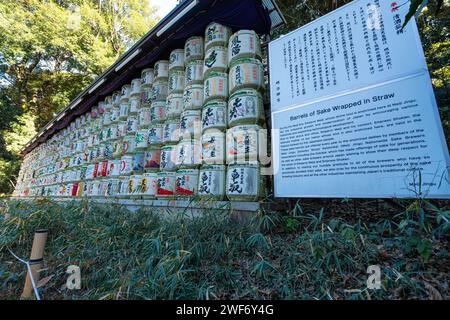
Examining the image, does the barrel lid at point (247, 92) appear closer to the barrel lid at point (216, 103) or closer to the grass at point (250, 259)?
the barrel lid at point (216, 103)

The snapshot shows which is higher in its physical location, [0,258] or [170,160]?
[170,160]

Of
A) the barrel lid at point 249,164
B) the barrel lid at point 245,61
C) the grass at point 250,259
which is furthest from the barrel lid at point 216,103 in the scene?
the grass at point 250,259

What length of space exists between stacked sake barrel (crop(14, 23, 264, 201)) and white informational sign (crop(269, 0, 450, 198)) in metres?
0.51

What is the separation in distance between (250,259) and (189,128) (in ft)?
8.45

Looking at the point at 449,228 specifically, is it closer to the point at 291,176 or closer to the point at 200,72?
the point at 291,176

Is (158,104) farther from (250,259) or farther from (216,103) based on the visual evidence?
(250,259)

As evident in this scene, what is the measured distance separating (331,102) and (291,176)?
0.96 metres

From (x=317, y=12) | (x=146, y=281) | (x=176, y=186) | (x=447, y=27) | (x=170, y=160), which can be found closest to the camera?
(x=146, y=281)

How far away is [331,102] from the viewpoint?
2594mm

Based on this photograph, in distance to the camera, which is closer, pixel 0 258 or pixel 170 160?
pixel 0 258

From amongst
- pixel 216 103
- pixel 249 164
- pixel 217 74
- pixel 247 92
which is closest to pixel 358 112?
pixel 249 164

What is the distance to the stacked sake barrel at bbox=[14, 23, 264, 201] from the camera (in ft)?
10.9

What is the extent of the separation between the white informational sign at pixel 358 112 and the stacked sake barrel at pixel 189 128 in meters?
0.51
